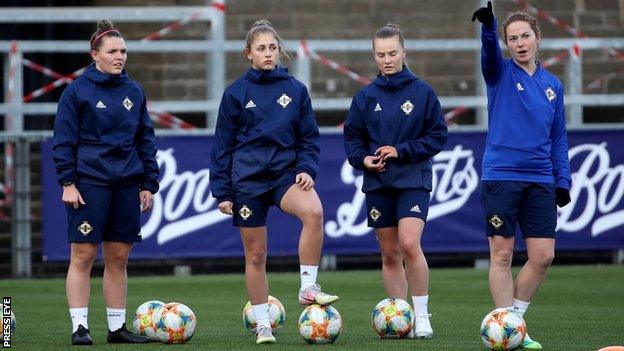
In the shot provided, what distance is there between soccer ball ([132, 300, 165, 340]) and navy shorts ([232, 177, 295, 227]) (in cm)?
82

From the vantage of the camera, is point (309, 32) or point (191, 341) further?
point (309, 32)

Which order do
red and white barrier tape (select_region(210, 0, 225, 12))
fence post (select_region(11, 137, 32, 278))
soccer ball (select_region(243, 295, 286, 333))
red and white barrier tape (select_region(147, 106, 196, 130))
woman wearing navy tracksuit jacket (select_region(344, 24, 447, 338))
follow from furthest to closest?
red and white barrier tape (select_region(147, 106, 196, 130)) < red and white barrier tape (select_region(210, 0, 225, 12)) < fence post (select_region(11, 137, 32, 278)) < soccer ball (select_region(243, 295, 286, 333)) < woman wearing navy tracksuit jacket (select_region(344, 24, 447, 338))

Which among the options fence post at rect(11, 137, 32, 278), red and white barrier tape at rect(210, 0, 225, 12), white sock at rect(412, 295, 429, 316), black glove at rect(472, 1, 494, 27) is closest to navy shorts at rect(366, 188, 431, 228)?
white sock at rect(412, 295, 429, 316)

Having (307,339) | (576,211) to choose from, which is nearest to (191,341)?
(307,339)

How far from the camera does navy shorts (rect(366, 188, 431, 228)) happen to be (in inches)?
391

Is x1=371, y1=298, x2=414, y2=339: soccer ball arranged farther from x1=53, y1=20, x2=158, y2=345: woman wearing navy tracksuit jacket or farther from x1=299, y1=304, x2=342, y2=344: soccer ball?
x1=53, y1=20, x2=158, y2=345: woman wearing navy tracksuit jacket

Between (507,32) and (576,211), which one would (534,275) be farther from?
(576,211)

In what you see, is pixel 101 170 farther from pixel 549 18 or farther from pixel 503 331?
pixel 549 18

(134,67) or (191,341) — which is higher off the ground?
(134,67)

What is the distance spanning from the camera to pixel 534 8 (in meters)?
20.5

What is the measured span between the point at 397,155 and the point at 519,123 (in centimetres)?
86

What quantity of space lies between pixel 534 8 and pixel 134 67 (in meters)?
5.36

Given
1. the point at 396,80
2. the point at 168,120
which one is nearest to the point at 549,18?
the point at 168,120

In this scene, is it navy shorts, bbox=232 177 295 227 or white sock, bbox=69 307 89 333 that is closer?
navy shorts, bbox=232 177 295 227
